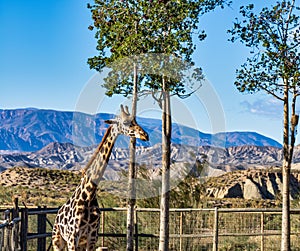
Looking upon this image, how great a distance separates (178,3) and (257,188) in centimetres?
3279

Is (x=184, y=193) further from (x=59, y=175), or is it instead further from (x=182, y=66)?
(x=59, y=175)

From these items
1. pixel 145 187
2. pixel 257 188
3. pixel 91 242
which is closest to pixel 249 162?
pixel 257 188

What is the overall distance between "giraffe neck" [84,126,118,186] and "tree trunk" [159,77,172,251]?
2.98 meters

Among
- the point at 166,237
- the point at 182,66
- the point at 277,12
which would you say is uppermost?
the point at 277,12

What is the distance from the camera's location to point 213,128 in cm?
1091

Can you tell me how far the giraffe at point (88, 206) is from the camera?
8.27 metres

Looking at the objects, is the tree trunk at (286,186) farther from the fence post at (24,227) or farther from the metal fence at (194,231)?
the fence post at (24,227)

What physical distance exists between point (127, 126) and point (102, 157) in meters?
0.73

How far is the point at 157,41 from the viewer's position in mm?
11641

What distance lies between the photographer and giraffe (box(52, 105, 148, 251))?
827 cm

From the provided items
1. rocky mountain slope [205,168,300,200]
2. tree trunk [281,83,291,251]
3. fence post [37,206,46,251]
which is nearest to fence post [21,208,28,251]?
fence post [37,206,46,251]

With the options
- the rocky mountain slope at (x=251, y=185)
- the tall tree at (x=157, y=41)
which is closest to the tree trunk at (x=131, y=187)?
the tall tree at (x=157, y=41)

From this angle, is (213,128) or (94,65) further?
(94,65)

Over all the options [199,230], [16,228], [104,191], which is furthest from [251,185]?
[16,228]
